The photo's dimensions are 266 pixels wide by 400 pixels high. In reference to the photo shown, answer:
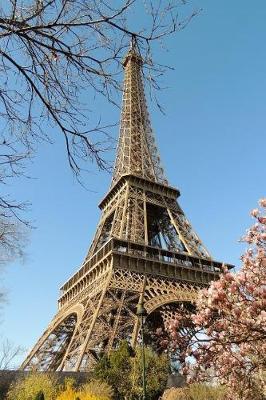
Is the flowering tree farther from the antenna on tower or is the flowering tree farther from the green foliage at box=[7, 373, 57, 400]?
the green foliage at box=[7, 373, 57, 400]

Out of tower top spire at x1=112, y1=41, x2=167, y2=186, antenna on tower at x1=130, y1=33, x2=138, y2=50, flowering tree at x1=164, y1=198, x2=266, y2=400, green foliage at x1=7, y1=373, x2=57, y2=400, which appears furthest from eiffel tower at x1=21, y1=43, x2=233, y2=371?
antenna on tower at x1=130, y1=33, x2=138, y2=50

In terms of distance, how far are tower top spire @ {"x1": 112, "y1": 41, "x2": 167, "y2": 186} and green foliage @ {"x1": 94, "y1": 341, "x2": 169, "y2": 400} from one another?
70.7 ft

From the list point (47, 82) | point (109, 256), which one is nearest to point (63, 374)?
point (109, 256)

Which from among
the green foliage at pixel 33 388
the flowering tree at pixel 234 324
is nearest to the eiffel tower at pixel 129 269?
the green foliage at pixel 33 388

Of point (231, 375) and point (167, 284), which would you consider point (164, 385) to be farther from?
point (231, 375)

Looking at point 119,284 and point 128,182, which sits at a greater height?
point 128,182

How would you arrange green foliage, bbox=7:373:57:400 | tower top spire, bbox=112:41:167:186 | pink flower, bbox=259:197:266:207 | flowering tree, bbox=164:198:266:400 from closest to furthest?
flowering tree, bbox=164:198:266:400, pink flower, bbox=259:197:266:207, green foliage, bbox=7:373:57:400, tower top spire, bbox=112:41:167:186

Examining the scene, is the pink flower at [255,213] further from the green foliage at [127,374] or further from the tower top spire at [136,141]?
the tower top spire at [136,141]

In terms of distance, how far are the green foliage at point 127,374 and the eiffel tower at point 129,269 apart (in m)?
1.93

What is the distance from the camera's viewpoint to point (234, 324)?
812 centimetres

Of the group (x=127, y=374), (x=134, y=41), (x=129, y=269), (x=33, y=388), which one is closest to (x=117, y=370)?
(x=127, y=374)

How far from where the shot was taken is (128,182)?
43.7m

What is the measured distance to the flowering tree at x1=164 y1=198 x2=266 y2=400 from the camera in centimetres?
807

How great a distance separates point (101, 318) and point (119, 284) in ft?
10.7
